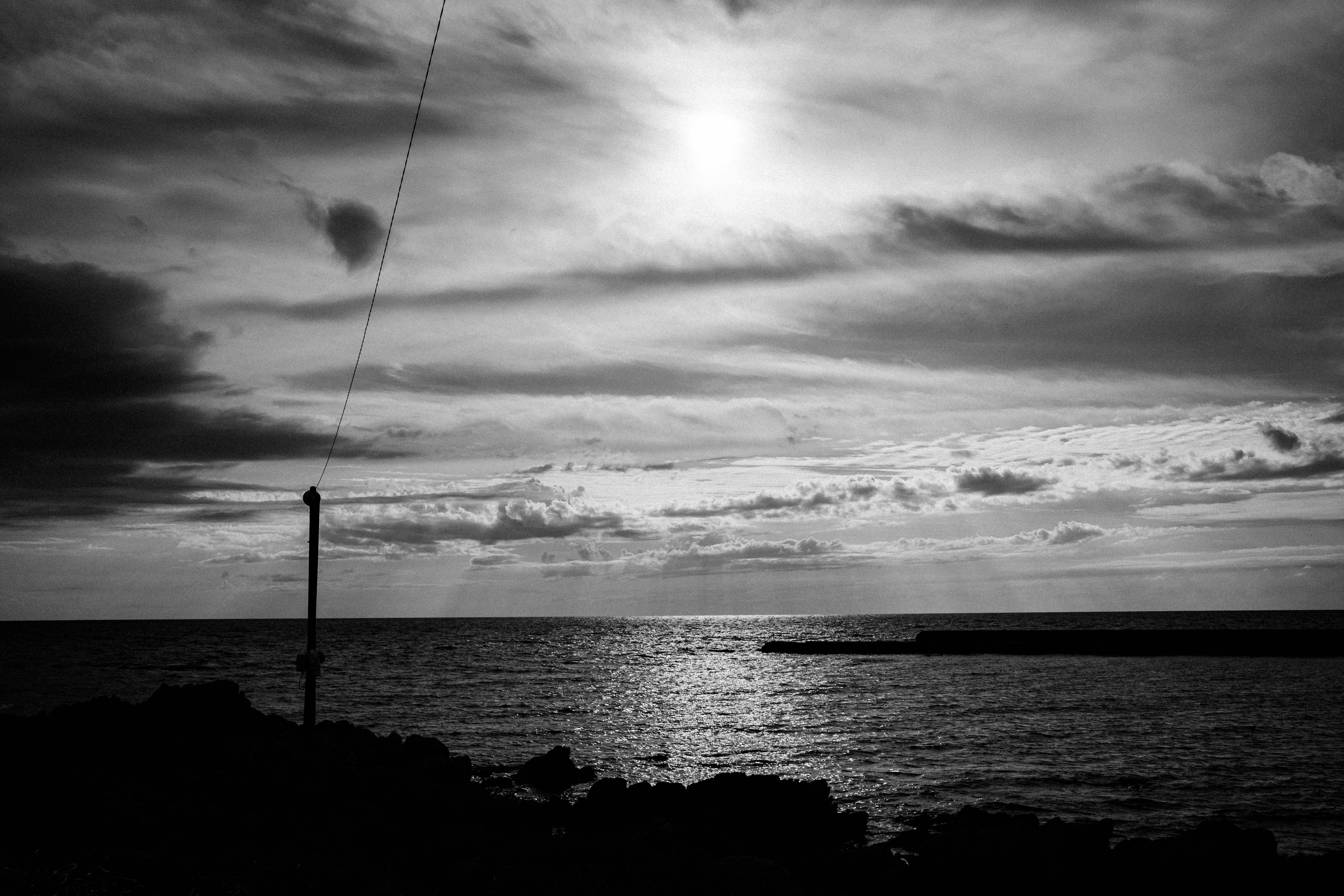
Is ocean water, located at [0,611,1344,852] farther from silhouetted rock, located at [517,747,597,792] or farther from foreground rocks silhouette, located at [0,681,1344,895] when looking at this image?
foreground rocks silhouette, located at [0,681,1344,895]

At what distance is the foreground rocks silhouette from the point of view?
11.1 metres

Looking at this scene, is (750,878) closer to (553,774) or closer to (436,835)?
(436,835)

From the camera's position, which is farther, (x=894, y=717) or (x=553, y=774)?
(x=894, y=717)

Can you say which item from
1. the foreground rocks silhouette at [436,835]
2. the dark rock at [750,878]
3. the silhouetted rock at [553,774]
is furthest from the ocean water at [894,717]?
the dark rock at [750,878]

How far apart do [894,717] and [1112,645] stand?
59.8 meters

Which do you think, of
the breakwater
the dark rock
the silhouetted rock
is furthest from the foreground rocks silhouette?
the breakwater

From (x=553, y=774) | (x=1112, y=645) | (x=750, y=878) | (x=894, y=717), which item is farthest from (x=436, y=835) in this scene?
(x=1112, y=645)

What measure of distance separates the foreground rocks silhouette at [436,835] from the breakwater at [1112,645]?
76.6 meters

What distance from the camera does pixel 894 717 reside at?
138 ft

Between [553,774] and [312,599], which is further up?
[312,599]

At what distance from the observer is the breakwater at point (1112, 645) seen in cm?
8631

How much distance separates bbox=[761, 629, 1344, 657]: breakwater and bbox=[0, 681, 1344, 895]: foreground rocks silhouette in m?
76.6

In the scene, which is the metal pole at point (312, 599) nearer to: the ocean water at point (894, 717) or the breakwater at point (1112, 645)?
the ocean water at point (894, 717)

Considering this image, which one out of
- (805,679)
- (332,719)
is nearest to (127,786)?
(332,719)
